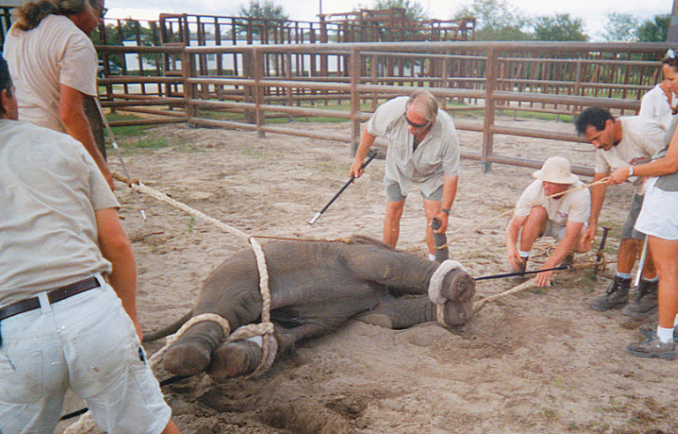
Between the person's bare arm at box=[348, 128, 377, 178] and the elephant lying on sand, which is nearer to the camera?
the elephant lying on sand

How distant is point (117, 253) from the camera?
1.61m

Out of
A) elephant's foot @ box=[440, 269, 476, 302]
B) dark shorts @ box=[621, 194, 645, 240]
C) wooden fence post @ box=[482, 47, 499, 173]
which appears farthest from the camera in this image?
wooden fence post @ box=[482, 47, 499, 173]

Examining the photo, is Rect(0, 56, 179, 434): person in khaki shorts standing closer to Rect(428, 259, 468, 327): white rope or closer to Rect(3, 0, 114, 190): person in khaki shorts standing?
Rect(3, 0, 114, 190): person in khaki shorts standing

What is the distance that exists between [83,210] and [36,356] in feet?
1.29

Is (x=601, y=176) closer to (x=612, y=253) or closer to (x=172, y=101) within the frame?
(x=612, y=253)

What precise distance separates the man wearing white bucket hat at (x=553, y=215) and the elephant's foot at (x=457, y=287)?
839mm

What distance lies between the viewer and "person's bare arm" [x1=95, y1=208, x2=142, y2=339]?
1.56m

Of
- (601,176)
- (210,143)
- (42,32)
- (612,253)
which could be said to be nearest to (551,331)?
(601,176)

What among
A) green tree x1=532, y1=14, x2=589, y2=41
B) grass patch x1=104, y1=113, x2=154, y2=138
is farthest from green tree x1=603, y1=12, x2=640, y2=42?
grass patch x1=104, y1=113, x2=154, y2=138

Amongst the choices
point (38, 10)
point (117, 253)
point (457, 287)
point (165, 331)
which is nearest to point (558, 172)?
point (457, 287)

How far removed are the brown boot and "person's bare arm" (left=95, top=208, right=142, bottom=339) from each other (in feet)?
9.02

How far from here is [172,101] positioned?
34.3 feet

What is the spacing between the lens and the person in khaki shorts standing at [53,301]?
132 centimetres

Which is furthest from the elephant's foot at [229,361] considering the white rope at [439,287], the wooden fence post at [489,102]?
the wooden fence post at [489,102]
